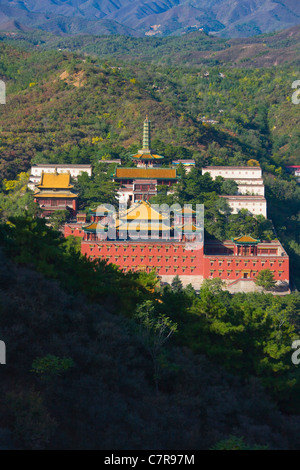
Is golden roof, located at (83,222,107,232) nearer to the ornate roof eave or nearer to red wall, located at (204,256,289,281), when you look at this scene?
red wall, located at (204,256,289,281)

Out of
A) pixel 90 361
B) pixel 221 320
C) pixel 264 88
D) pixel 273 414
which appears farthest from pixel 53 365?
pixel 264 88

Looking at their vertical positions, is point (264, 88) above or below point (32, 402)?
above

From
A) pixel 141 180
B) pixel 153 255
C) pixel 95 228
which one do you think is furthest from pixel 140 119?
pixel 153 255

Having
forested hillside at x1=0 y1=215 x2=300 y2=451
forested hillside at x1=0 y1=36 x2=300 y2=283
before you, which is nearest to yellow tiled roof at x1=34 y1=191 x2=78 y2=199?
forested hillside at x1=0 y1=36 x2=300 y2=283

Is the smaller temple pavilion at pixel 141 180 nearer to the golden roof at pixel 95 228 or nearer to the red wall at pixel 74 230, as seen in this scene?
the red wall at pixel 74 230

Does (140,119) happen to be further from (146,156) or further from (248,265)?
(248,265)

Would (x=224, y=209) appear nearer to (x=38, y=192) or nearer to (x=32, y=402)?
(x=38, y=192)

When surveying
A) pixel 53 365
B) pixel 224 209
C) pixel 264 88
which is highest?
pixel 264 88
